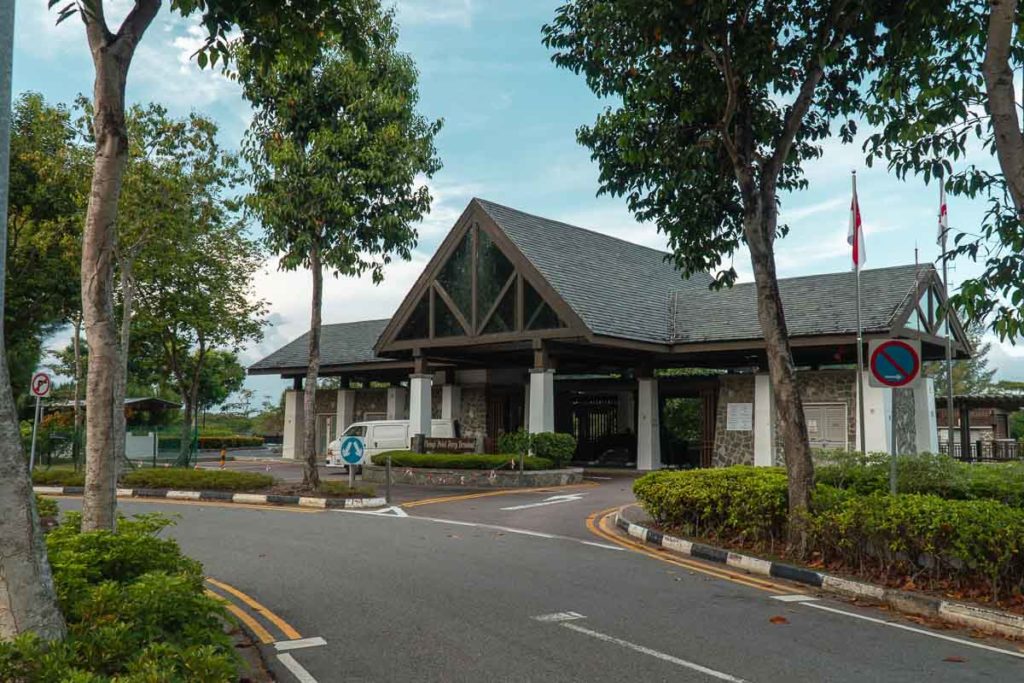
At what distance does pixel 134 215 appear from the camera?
2502 cm

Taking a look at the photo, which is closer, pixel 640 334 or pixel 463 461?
pixel 463 461

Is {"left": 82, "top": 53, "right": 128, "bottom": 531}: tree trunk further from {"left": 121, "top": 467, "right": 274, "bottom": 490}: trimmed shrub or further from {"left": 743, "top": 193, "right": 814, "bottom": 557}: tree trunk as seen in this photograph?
{"left": 121, "top": 467, "right": 274, "bottom": 490}: trimmed shrub

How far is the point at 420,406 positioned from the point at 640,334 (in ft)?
26.2

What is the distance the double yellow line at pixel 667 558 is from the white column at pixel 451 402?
56.0 feet

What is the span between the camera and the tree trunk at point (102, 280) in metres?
8.18

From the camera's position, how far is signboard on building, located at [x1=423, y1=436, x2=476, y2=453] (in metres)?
27.4

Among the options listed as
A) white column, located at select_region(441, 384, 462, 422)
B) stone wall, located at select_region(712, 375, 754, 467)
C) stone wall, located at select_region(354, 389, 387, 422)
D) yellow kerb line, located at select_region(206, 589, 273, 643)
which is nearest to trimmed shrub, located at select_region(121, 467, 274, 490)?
white column, located at select_region(441, 384, 462, 422)

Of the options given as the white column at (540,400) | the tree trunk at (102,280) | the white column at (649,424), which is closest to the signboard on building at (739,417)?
the white column at (649,424)

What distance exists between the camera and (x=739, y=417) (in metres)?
27.7

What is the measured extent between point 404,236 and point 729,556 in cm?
1300

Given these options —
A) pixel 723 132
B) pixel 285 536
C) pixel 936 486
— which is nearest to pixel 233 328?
pixel 285 536

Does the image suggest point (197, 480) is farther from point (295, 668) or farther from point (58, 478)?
point (295, 668)

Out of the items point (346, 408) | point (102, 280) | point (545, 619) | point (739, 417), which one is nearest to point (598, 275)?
point (739, 417)

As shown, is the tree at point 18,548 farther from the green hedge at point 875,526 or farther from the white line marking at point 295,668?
the green hedge at point 875,526
